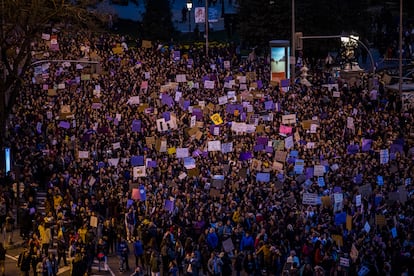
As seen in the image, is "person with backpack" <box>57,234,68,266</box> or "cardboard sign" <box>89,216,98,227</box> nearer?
"person with backpack" <box>57,234,68,266</box>

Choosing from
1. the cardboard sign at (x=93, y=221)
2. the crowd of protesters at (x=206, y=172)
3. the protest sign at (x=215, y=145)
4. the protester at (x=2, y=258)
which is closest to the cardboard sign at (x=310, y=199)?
the crowd of protesters at (x=206, y=172)

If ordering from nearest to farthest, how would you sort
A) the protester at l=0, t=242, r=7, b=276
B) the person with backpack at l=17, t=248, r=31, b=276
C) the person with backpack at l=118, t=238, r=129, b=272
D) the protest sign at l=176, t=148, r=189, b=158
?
1. the person with backpack at l=17, t=248, r=31, b=276
2. the protester at l=0, t=242, r=7, b=276
3. the person with backpack at l=118, t=238, r=129, b=272
4. the protest sign at l=176, t=148, r=189, b=158

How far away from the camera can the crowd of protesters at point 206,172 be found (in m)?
25.1

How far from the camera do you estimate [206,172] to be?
3142cm

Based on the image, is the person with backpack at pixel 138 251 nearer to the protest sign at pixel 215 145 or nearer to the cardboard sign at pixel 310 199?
the cardboard sign at pixel 310 199

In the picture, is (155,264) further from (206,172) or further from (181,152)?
(181,152)

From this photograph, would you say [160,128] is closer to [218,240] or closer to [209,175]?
[209,175]

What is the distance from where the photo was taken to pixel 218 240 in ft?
85.4

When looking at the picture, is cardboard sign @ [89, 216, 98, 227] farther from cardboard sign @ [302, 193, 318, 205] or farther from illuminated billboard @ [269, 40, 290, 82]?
illuminated billboard @ [269, 40, 290, 82]

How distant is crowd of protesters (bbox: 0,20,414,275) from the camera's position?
2509cm

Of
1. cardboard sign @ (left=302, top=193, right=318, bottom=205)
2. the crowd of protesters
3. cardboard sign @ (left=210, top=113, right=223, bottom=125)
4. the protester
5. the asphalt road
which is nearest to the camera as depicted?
the crowd of protesters

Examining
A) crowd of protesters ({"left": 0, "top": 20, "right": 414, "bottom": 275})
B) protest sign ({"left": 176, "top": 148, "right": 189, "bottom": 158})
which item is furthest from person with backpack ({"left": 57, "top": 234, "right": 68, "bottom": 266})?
protest sign ({"left": 176, "top": 148, "right": 189, "bottom": 158})

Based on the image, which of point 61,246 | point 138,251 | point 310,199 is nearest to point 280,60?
point 310,199

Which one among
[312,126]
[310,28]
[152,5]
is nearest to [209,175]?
[312,126]
